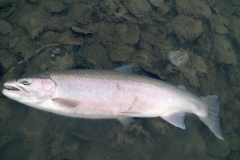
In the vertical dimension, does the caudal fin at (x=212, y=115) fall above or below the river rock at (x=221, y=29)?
below

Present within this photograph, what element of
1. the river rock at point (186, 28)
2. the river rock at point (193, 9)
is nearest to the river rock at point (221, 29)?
the river rock at point (193, 9)

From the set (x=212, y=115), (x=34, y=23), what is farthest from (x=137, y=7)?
(x=212, y=115)


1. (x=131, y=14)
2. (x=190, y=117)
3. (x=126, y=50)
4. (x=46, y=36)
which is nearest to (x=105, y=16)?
(x=131, y=14)

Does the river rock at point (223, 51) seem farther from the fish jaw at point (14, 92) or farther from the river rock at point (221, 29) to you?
the fish jaw at point (14, 92)

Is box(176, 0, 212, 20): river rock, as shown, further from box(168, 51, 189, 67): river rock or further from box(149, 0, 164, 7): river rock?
box(168, 51, 189, 67): river rock

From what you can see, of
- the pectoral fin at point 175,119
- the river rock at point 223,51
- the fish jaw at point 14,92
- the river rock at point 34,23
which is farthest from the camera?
the river rock at point 223,51

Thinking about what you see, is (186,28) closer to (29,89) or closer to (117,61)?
(117,61)
